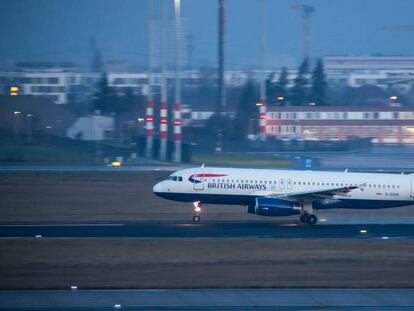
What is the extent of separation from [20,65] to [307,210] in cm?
16697

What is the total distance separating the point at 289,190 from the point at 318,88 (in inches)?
3701

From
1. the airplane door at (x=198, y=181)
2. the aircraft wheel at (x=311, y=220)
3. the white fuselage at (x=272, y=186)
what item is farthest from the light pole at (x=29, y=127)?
the aircraft wheel at (x=311, y=220)

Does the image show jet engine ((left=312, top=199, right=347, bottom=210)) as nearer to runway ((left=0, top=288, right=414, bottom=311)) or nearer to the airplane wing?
the airplane wing

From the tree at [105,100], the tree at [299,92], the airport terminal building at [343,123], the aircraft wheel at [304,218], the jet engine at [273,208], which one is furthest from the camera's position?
the tree at [299,92]

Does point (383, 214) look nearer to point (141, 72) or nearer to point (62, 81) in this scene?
point (62, 81)

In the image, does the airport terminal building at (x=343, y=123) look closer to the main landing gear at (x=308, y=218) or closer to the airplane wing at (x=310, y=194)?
the airplane wing at (x=310, y=194)

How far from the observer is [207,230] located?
30.2 metres

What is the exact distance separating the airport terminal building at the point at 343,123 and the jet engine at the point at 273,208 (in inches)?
2629

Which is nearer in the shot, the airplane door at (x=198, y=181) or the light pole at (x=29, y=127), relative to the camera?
the airplane door at (x=198, y=181)

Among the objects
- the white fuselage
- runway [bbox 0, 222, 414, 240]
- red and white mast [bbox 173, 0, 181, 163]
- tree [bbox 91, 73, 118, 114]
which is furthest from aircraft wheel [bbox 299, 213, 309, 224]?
tree [bbox 91, 73, 118, 114]

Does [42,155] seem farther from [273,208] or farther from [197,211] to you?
[273,208]

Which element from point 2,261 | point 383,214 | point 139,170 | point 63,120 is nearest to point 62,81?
point 63,120

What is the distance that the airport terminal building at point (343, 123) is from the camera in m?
100

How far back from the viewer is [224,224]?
3216 centimetres
